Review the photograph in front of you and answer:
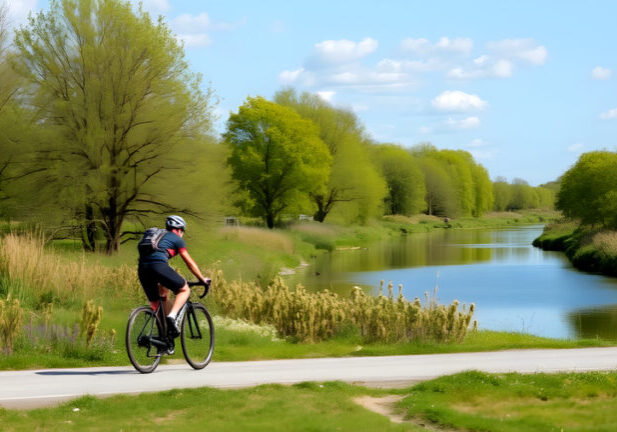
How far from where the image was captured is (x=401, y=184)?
92312 mm

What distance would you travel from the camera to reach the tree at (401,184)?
304ft

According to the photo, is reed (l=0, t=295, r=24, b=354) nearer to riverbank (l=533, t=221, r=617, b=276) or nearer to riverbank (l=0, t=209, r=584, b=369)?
riverbank (l=0, t=209, r=584, b=369)

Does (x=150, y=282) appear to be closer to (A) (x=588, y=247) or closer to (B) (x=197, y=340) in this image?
(B) (x=197, y=340)

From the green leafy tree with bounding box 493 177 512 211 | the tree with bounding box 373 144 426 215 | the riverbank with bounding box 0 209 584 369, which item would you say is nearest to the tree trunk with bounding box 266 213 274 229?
the tree with bounding box 373 144 426 215

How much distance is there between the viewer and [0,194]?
33.6 meters

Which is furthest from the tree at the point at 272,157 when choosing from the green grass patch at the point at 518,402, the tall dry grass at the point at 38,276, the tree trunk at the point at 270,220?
the green grass patch at the point at 518,402

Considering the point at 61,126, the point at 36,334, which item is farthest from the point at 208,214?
the point at 36,334

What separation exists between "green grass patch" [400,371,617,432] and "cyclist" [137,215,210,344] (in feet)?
10.4

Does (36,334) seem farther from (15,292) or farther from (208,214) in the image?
(208,214)

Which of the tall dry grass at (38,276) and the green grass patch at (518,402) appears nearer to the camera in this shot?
the green grass patch at (518,402)

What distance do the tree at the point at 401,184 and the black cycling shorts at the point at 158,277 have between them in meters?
82.4

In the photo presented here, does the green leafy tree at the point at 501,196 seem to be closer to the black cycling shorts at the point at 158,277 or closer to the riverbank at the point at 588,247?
the riverbank at the point at 588,247

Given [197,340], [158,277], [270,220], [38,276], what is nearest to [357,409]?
[158,277]

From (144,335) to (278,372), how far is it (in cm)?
179
